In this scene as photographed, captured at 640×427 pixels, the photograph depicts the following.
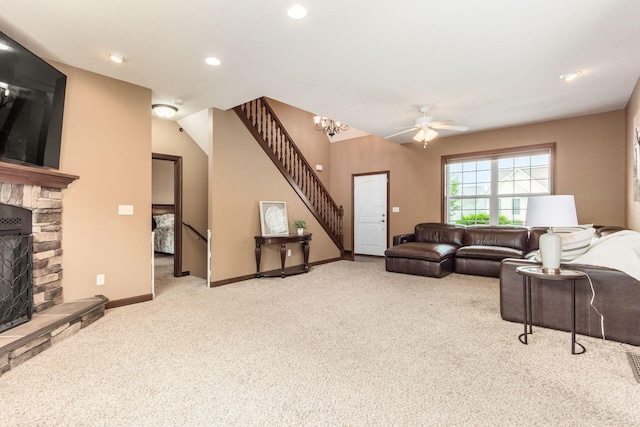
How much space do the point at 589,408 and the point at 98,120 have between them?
481cm

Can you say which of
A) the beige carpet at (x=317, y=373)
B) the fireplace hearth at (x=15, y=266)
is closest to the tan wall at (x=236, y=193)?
the beige carpet at (x=317, y=373)

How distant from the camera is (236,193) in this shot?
492 cm

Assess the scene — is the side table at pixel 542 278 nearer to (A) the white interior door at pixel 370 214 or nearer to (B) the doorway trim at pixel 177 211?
(A) the white interior door at pixel 370 214

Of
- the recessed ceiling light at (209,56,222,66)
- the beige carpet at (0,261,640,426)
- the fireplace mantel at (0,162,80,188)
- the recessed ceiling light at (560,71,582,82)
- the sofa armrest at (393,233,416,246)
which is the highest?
the recessed ceiling light at (560,71,582,82)

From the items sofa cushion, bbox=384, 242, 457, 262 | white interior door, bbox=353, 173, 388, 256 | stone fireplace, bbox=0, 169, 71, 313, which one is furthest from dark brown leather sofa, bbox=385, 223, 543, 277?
stone fireplace, bbox=0, 169, 71, 313

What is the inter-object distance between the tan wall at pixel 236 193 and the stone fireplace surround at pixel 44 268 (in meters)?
1.69

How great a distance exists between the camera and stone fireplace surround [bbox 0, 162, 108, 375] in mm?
2393

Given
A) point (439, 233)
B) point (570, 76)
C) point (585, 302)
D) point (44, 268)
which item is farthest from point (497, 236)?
point (44, 268)

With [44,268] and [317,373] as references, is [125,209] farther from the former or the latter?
[317,373]

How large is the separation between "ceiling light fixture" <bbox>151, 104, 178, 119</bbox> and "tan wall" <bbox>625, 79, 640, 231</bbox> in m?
5.87

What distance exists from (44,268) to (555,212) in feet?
15.0

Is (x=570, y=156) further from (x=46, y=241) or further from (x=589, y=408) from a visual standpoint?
(x=46, y=241)

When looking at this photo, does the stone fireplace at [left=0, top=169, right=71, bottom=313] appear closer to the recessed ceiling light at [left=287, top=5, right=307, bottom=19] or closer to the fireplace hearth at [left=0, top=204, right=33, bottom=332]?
the fireplace hearth at [left=0, top=204, right=33, bottom=332]

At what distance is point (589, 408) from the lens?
1703 mm
